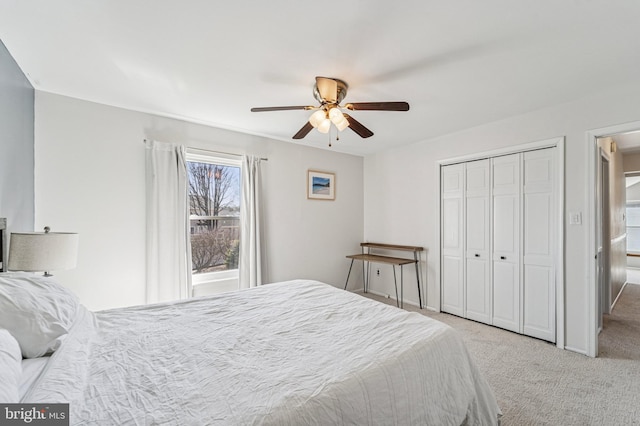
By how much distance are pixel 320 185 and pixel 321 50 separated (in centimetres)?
265

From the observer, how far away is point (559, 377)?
2252 mm

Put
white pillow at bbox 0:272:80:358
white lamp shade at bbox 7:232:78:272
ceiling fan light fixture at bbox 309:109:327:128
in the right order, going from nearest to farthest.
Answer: white pillow at bbox 0:272:80:358, white lamp shade at bbox 7:232:78:272, ceiling fan light fixture at bbox 309:109:327:128

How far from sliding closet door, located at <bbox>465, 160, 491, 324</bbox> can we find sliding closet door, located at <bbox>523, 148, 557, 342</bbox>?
0.40 metres

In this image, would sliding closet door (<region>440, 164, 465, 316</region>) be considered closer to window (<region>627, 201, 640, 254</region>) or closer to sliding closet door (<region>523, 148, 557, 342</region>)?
sliding closet door (<region>523, 148, 557, 342</region>)

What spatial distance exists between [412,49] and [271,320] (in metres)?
2.01

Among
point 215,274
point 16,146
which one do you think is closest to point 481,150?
point 215,274

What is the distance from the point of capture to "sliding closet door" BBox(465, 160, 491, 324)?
3.40m

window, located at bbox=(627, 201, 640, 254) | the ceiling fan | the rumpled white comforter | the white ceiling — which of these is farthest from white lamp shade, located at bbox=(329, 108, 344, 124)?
window, located at bbox=(627, 201, 640, 254)

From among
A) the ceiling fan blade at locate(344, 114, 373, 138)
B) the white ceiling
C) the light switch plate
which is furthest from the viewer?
the light switch plate

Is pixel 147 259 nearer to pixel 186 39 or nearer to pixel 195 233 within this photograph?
pixel 195 233

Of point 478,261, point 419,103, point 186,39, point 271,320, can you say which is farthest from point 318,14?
point 478,261

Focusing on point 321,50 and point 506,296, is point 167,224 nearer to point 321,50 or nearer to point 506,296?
point 321,50

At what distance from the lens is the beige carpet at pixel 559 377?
184 cm

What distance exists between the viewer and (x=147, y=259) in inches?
115
